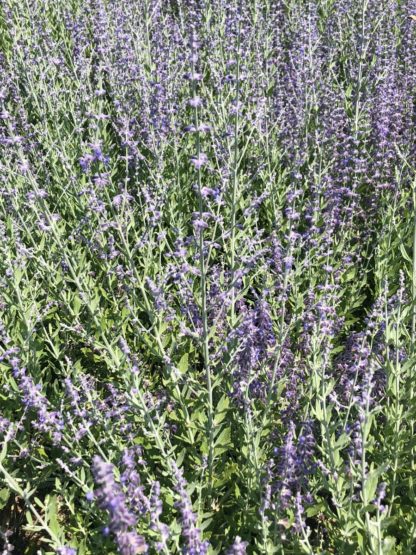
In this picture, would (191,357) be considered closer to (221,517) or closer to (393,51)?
(221,517)

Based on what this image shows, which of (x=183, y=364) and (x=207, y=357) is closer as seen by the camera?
(x=207, y=357)

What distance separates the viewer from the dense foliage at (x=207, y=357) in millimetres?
2387

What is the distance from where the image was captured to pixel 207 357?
2.59m

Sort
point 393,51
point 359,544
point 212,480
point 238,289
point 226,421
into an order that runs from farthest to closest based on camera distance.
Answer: point 393,51, point 238,289, point 226,421, point 212,480, point 359,544

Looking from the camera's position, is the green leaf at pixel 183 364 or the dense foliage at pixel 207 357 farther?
the green leaf at pixel 183 364

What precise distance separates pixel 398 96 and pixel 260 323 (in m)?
2.74

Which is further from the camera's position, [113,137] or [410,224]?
[113,137]

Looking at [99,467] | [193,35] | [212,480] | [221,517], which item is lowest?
[221,517]

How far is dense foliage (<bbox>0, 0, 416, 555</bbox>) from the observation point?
2.39 meters

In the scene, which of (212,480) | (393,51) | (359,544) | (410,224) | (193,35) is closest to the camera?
(193,35)

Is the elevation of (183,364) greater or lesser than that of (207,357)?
lesser

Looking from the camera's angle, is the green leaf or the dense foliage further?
the green leaf

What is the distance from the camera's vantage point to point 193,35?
2.09m

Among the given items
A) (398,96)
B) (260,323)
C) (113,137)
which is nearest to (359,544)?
(260,323)
